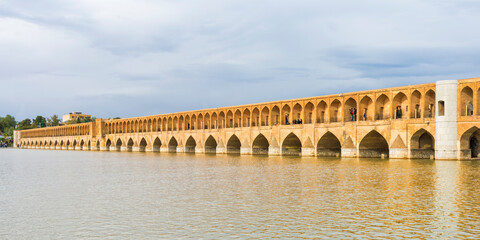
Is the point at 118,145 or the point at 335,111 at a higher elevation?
the point at 335,111

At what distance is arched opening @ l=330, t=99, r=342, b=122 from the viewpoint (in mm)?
36375

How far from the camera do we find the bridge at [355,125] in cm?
2750

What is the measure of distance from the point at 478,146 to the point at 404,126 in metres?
5.00

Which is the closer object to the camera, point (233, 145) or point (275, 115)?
point (275, 115)

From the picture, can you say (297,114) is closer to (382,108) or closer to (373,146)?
(373,146)

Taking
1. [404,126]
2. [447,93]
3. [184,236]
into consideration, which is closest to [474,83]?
[447,93]

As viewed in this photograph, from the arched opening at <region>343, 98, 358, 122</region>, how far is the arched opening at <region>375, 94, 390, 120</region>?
2372 millimetres

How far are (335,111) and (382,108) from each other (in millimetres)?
4592

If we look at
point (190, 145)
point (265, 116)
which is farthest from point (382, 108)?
point (190, 145)

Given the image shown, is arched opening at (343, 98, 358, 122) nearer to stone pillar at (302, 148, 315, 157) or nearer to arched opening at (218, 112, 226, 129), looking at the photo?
stone pillar at (302, 148, 315, 157)

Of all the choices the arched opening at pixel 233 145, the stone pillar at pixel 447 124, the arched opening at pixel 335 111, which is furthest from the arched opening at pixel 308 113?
the stone pillar at pixel 447 124

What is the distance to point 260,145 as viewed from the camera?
143ft

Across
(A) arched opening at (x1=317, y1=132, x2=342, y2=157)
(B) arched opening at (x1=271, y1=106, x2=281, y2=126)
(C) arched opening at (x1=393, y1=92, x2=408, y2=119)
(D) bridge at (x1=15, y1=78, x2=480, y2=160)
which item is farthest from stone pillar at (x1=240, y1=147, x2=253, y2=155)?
(C) arched opening at (x1=393, y1=92, x2=408, y2=119)

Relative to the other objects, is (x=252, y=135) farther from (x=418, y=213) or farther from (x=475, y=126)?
(x=418, y=213)
